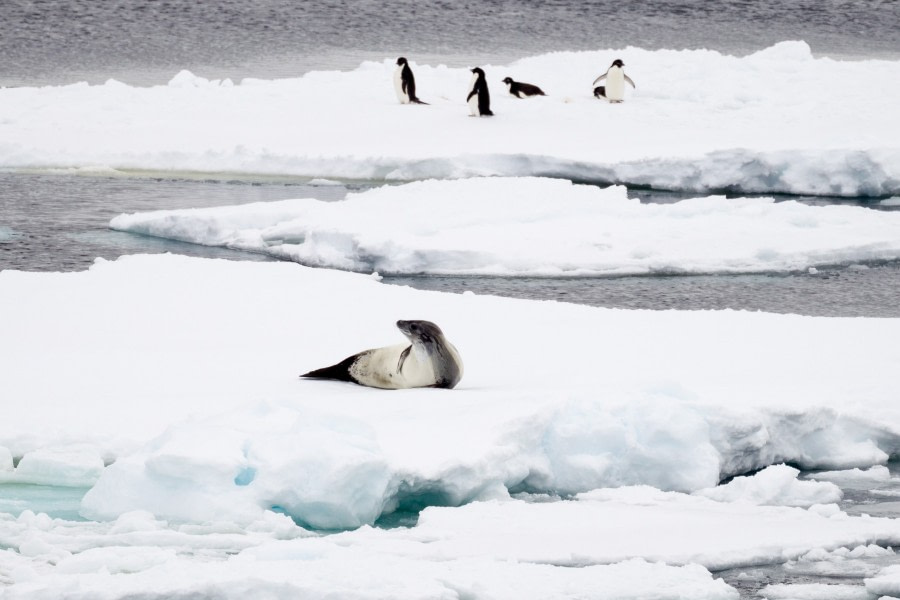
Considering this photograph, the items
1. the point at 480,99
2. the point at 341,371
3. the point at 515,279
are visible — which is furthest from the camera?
the point at 480,99

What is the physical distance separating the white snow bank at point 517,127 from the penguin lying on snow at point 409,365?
9.03 m

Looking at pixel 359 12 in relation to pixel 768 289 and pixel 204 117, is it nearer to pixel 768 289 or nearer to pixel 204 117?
pixel 204 117

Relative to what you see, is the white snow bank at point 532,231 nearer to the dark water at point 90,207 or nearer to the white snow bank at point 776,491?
the dark water at point 90,207

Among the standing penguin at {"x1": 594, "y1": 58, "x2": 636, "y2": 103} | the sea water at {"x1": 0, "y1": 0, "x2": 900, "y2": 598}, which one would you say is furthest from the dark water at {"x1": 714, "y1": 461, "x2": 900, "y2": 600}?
the standing penguin at {"x1": 594, "y1": 58, "x2": 636, "y2": 103}

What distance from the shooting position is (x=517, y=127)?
56.9 feet

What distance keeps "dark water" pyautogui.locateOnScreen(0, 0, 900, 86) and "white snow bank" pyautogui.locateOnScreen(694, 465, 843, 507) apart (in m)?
21.4

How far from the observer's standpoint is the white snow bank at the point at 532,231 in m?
11.1

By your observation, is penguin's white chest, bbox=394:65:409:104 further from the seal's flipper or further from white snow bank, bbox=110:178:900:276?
the seal's flipper

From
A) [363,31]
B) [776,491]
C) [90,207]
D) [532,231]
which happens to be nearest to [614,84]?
[532,231]

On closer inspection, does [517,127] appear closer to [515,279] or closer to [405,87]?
[405,87]

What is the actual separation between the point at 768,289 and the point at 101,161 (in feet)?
28.7

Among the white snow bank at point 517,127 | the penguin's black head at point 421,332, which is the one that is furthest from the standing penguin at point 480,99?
→ the penguin's black head at point 421,332

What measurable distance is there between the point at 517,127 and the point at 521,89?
7.60 ft

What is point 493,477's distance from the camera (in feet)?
16.4
